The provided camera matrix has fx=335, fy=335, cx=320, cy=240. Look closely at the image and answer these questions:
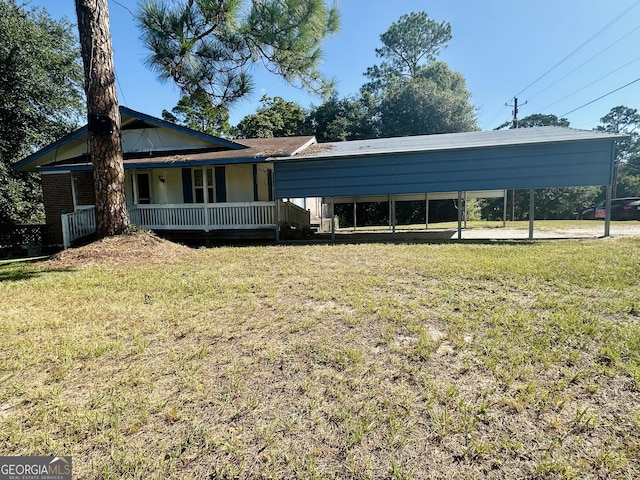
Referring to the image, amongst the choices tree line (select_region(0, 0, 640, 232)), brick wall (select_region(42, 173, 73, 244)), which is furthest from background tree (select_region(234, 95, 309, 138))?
brick wall (select_region(42, 173, 73, 244))

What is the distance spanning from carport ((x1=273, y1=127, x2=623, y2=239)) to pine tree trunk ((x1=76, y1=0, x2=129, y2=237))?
15.3 ft

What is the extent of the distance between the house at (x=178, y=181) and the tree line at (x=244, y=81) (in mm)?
1968

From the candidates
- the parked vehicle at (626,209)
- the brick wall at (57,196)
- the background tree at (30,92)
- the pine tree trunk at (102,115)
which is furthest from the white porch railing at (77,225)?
the parked vehicle at (626,209)

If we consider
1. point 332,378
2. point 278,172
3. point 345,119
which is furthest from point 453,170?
point 345,119

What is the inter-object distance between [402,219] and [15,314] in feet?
73.9

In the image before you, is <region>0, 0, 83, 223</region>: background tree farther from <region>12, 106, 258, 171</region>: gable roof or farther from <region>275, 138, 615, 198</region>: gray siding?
<region>275, 138, 615, 198</region>: gray siding

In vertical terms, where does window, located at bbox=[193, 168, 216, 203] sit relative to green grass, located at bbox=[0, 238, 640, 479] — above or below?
above

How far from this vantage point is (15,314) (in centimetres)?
430

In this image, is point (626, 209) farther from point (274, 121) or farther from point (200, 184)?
point (274, 121)

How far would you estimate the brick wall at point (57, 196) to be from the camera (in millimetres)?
13742

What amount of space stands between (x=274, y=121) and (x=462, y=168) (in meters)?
23.0

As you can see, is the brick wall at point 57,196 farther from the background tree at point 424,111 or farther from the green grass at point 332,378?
the background tree at point 424,111

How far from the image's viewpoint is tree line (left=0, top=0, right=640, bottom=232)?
33.3ft

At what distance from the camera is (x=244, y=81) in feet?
39.9
